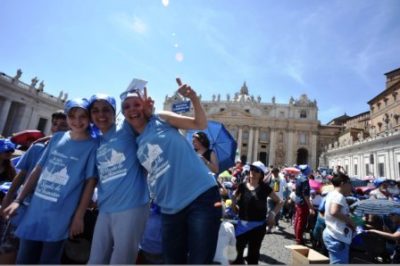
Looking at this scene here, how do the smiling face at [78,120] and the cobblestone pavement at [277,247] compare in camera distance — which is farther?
the cobblestone pavement at [277,247]

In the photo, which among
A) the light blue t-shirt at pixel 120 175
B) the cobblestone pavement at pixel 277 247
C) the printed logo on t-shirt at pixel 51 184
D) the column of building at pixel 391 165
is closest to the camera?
the light blue t-shirt at pixel 120 175

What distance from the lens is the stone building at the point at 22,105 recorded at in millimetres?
28047

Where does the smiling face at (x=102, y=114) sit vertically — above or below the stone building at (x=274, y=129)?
below

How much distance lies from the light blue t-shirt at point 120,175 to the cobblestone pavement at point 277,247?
4000 millimetres

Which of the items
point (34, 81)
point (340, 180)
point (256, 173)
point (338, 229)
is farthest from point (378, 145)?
point (34, 81)

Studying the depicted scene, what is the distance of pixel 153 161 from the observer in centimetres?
203

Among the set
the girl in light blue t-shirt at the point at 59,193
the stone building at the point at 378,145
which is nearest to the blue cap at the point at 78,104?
the girl in light blue t-shirt at the point at 59,193

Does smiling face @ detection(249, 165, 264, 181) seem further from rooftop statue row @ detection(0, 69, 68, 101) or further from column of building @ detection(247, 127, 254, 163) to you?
column of building @ detection(247, 127, 254, 163)

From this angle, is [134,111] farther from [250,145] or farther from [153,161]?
[250,145]

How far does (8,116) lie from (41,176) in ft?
116

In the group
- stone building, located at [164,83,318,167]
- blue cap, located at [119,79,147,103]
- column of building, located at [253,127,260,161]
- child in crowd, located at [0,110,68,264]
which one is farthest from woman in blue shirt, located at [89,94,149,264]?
column of building, located at [253,127,260,161]

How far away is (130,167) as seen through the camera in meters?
2.17

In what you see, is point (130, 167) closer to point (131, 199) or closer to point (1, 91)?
point (131, 199)

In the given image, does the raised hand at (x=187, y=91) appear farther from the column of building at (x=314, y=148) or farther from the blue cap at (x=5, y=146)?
the column of building at (x=314, y=148)
